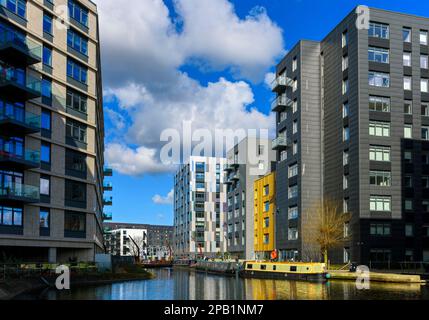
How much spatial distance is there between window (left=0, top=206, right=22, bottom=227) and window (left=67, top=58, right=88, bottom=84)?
16.7 metres

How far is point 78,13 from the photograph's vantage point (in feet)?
199

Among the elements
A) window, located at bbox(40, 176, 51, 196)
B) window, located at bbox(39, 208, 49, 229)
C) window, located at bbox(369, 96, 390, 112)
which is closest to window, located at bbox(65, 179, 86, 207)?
window, located at bbox(40, 176, 51, 196)

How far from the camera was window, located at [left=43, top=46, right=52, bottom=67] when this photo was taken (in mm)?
55250

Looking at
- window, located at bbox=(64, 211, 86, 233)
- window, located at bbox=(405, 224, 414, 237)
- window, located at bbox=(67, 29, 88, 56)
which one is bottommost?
window, located at bbox=(405, 224, 414, 237)

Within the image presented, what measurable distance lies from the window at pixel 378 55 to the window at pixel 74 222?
42619 millimetres

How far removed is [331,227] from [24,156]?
3987cm

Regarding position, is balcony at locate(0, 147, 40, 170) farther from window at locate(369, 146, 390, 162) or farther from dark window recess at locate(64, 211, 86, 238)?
window at locate(369, 146, 390, 162)

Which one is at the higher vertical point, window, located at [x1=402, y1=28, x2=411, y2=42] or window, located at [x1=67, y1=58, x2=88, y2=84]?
window, located at [x1=402, y1=28, x2=411, y2=42]

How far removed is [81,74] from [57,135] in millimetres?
8954

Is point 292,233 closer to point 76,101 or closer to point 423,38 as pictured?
point 423,38

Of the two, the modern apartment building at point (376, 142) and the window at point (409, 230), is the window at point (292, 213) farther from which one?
the window at point (409, 230)

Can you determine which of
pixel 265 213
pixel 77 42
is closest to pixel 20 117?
pixel 77 42
